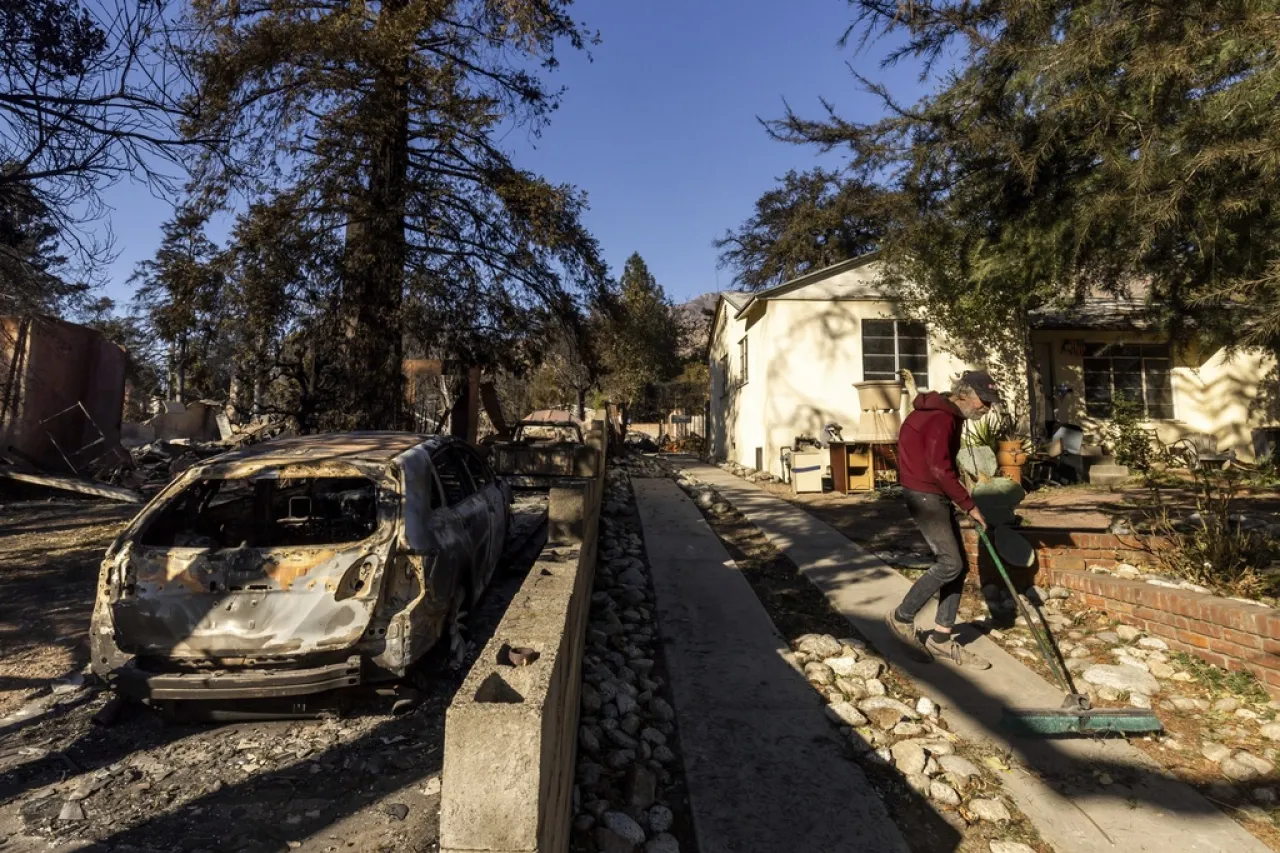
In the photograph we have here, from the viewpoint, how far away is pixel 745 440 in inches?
688

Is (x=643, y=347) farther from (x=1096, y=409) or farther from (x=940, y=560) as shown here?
(x=940, y=560)

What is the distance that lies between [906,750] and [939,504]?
1.66m

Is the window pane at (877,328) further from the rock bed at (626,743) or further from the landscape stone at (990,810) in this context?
the landscape stone at (990,810)

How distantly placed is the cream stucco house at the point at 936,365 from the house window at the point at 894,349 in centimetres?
2

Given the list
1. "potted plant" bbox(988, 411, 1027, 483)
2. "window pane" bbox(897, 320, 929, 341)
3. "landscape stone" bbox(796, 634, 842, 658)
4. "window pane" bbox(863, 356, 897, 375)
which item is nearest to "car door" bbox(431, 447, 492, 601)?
"landscape stone" bbox(796, 634, 842, 658)

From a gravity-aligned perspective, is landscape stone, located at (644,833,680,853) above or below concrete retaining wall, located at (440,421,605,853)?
below

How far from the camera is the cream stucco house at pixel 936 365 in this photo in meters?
14.3

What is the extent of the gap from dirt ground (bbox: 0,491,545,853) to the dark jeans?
2874 millimetres

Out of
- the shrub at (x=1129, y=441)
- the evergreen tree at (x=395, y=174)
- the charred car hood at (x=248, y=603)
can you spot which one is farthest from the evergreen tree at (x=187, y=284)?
the shrub at (x=1129, y=441)

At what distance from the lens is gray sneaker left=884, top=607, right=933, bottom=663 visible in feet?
14.9

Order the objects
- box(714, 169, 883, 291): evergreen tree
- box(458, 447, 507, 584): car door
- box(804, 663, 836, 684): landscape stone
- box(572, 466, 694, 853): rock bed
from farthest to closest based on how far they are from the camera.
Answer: box(714, 169, 883, 291): evergreen tree < box(458, 447, 507, 584): car door < box(804, 663, 836, 684): landscape stone < box(572, 466, 694, 853): rock bed

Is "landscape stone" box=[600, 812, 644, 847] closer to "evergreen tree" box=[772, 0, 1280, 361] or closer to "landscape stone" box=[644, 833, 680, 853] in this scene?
"landscape stone" box=[644, 833, 680, 853]

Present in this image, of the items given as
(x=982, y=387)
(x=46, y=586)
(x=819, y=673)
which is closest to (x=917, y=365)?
(x=982, y=387)

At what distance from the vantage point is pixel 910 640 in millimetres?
4703
